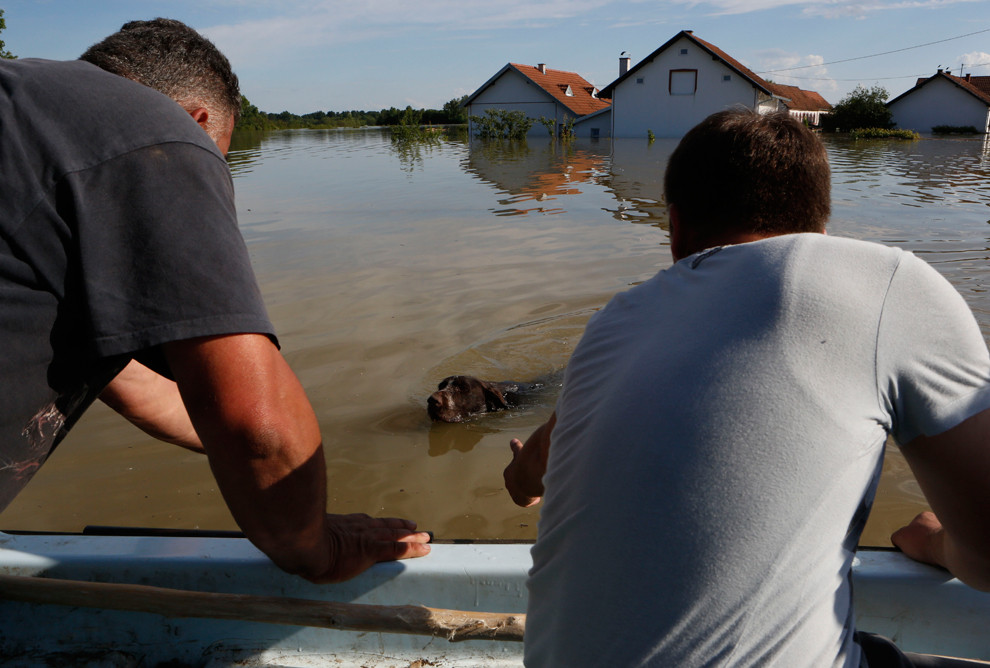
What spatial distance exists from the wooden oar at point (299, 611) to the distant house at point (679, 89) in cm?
3458

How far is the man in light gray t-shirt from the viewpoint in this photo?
1.14 metres

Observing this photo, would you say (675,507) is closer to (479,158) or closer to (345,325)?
(345,325)

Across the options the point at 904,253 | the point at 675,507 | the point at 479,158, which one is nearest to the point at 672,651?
the point at 675,507

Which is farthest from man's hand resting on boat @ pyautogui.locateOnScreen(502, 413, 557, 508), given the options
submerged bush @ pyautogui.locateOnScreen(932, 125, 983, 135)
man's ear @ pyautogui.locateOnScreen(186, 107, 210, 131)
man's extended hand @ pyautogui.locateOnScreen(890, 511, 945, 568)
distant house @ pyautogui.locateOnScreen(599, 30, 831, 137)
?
submerged bush @ pyautogui.locateOnScreen(932, 125, 983, 135)

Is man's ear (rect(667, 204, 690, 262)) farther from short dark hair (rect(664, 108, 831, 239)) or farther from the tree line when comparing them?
the tree line

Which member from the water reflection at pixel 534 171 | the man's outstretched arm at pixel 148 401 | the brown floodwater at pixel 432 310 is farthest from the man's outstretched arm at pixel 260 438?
the water reflection at pixel 534 171

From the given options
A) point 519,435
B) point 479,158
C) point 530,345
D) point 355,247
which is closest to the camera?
point 519,435

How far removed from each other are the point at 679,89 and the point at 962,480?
1460 inches

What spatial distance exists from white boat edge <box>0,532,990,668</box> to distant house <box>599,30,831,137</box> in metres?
34.4

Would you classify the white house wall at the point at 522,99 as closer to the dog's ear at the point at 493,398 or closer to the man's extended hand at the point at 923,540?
the dog's ear at the point at 493,398

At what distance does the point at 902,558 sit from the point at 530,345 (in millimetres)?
4688

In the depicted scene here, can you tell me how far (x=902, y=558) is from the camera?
6.63 ft

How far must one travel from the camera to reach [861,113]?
4800cm

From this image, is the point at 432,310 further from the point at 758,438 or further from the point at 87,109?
the point at 758,438
